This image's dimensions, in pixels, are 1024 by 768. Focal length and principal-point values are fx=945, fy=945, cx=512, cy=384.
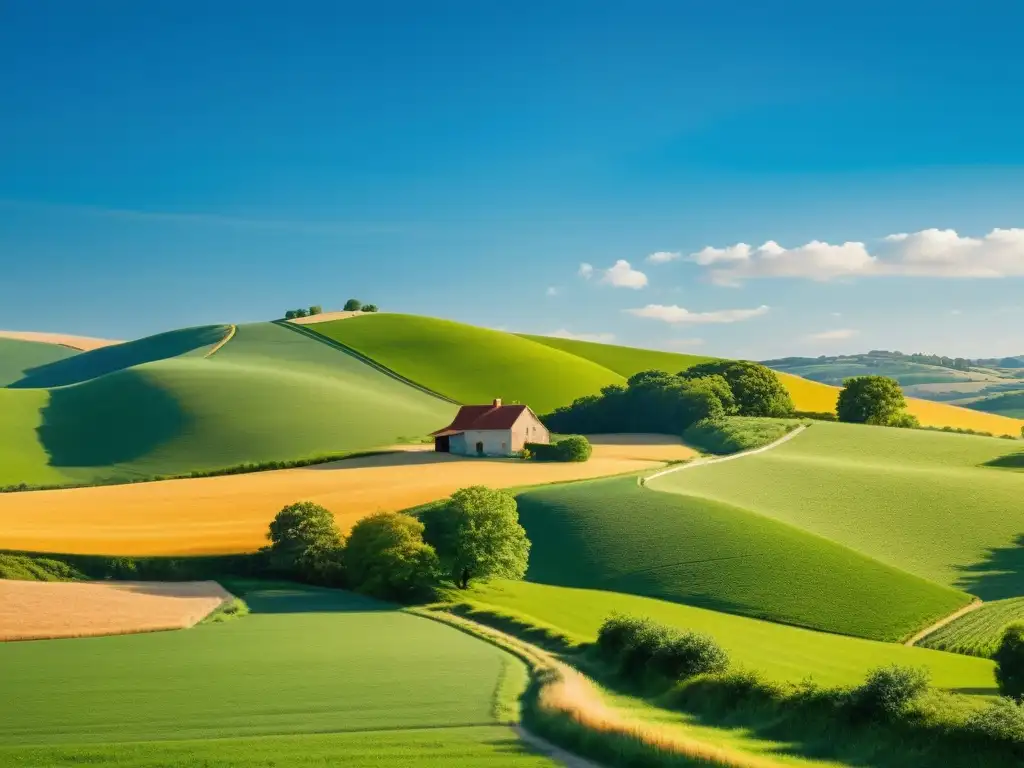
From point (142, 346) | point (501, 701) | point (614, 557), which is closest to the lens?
point (501, 701)

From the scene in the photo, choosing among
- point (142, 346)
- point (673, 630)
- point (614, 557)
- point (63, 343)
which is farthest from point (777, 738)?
point (63, 343)

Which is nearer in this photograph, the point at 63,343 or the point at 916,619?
the point at 916,619

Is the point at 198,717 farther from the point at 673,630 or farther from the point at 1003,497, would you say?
the point at 1003,497

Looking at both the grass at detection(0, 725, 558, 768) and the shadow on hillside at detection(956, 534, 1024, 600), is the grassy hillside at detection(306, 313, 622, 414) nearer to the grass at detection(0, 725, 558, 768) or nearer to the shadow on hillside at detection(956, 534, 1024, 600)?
the shadow on hillside at detection(956, 534, 1024, 600)

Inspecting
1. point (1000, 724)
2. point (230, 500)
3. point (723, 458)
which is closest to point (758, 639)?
point (1000, 724)

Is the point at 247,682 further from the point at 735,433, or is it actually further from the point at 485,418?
the point at 735,433

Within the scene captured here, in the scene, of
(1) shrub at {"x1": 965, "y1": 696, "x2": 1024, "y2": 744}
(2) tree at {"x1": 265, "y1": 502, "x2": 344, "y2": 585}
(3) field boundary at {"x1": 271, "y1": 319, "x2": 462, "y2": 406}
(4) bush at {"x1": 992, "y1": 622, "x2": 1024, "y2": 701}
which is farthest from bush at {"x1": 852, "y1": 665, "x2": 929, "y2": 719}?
(3) field boundary at {"x1": 271, "y1": 319, "x2": 462, "y2": 406}
